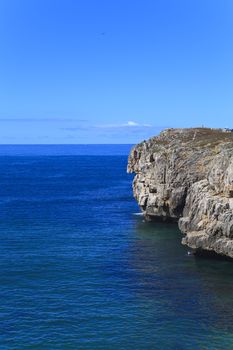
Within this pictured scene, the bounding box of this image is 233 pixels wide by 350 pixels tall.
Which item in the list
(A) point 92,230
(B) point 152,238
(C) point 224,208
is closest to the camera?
(C) point 224,208

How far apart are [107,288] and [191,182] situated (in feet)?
130

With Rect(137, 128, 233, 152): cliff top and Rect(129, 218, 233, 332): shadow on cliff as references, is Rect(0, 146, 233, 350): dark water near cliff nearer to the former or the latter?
Rect(129, 218, 233, 332): shadow on cliff

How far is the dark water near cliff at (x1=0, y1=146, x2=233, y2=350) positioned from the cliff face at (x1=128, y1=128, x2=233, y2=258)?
4.01 m

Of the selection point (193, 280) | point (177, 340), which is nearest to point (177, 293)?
point (193, 280)

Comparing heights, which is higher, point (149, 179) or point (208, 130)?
point (208, 130)

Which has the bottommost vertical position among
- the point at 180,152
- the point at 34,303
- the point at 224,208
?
the point at 34,303

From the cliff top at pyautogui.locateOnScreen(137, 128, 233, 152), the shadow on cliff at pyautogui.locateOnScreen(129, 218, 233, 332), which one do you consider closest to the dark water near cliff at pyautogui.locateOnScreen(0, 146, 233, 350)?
the shadow on cliff at pyautogui.locateOnScreen(129, 218, 233, 332)

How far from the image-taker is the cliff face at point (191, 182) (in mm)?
81062

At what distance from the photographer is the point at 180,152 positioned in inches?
4469

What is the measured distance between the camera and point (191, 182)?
105 meters

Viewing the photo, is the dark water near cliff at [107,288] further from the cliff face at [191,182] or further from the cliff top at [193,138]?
the cliff top at [193,138]

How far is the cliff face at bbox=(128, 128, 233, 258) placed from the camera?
266 ft

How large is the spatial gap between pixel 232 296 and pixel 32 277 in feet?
90.1

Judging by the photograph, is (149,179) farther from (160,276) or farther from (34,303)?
(34,303)
